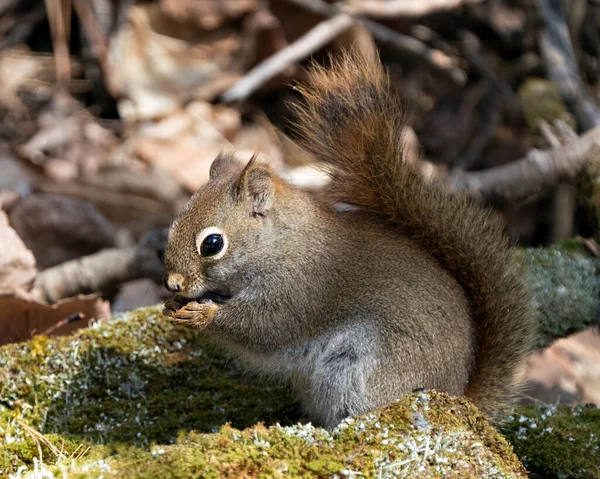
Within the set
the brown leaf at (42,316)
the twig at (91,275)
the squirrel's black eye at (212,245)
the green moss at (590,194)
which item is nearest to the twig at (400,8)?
the green moss at (590,194)

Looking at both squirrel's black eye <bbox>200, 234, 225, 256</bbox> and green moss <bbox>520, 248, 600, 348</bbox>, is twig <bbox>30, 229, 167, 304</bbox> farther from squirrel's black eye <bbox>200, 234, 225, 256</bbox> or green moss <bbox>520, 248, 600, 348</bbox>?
green moss <bbox>520, 248, 600, 348</bbox>

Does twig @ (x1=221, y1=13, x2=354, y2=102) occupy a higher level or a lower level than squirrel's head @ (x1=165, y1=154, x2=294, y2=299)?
higher

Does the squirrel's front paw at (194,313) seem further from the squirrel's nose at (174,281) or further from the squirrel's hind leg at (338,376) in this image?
the squirrel's hind leg at (338,376)

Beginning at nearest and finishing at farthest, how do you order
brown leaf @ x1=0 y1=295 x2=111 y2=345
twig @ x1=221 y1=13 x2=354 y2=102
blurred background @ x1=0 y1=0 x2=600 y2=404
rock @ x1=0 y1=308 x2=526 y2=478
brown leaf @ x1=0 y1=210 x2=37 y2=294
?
1. rock @ x1=0 y1=308 x2=526 y2=478
2. brown leaf @ x1=0 y1=295 x2=111 y2=345
3. brown leaf @ x1=0 y1=210 x2=37 y2=294
4. blurred background @ x1=0 y1=0 x2=600 y2=404
5. twig @ x1=221 y1=13 x2=354 y2=102

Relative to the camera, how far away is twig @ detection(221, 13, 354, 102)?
5.00m

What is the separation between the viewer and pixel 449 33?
5.86 metres

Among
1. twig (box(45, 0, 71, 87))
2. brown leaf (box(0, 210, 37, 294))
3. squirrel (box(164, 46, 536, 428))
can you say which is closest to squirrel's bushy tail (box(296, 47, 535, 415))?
squirrel (box(164, 46, 536, 428))

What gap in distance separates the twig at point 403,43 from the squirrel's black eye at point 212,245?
11.3ft

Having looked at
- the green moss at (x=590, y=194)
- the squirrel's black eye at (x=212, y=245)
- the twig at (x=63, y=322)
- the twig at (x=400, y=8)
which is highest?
the twig at (x=400, y=8)

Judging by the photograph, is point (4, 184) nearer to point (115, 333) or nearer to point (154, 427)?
point (115, 333)

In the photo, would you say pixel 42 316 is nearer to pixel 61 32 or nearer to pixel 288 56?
pixel 288 56

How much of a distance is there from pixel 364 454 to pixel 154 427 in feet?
2.53

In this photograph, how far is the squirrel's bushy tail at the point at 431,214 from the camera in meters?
2.13

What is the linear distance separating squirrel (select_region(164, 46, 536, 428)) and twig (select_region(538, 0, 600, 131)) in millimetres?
1959
